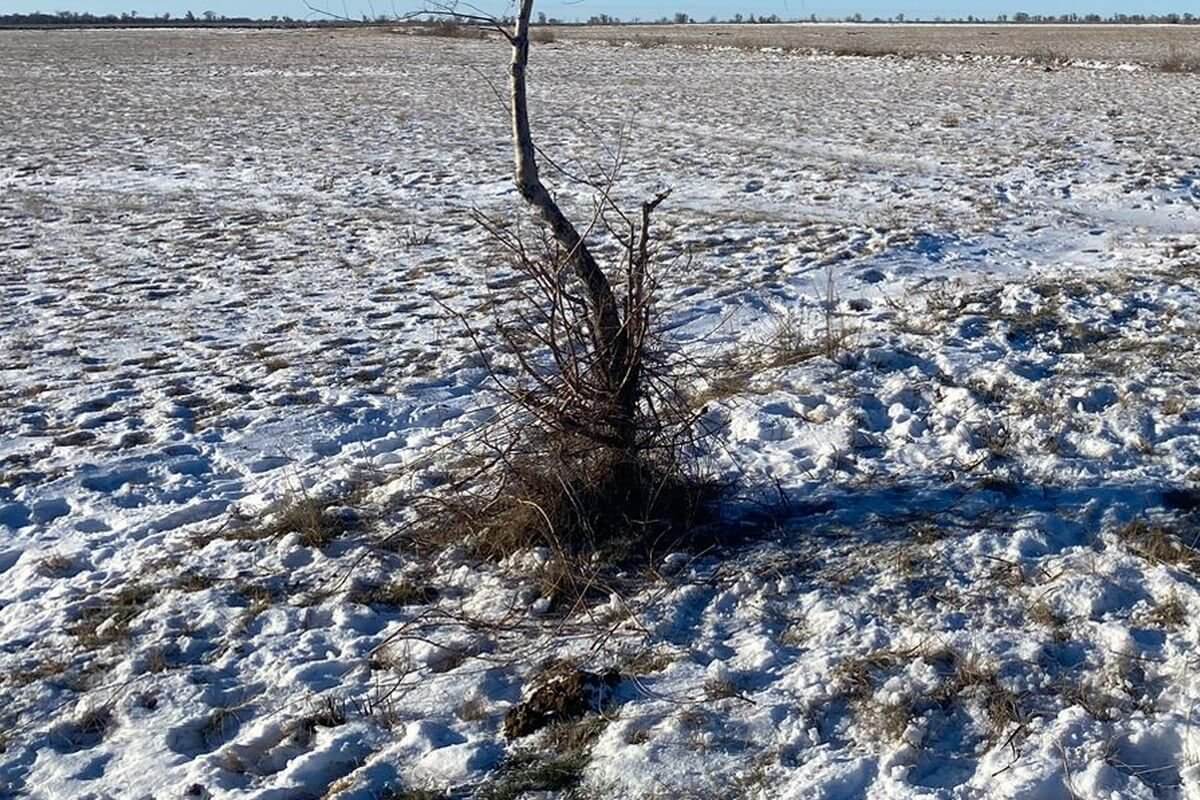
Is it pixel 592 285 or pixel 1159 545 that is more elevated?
pixel 592 285

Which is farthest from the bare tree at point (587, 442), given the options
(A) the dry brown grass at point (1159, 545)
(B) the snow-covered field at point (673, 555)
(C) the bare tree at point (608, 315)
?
(A) the dry brown grass at point (1159, 545)

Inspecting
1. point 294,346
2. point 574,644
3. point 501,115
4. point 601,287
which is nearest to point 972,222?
point 294,346

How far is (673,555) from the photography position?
4.56 m

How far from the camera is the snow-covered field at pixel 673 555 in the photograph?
139 inches

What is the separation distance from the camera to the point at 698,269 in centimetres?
930

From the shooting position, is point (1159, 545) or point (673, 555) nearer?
point (1159, 545)

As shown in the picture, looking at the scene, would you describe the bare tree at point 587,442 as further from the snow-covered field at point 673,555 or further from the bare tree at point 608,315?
the snow-covered field at point 673,555

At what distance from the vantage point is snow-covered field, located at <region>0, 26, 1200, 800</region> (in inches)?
139

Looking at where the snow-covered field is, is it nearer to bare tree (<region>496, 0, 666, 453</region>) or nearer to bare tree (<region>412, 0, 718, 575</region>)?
bare tree (<region>412, 0, 718, 575</region>)

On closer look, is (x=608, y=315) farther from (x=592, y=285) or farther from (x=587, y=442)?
(x=587, y=442)

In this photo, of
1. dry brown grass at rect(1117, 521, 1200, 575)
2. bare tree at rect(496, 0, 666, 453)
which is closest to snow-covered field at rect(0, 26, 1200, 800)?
dry brown grass at rect(1117, 521, 1200, 575)

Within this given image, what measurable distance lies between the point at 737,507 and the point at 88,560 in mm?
2717

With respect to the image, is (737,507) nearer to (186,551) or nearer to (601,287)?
(601,287)

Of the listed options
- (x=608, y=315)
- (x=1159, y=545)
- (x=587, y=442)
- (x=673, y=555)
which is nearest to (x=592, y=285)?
(x=608, y=315)
